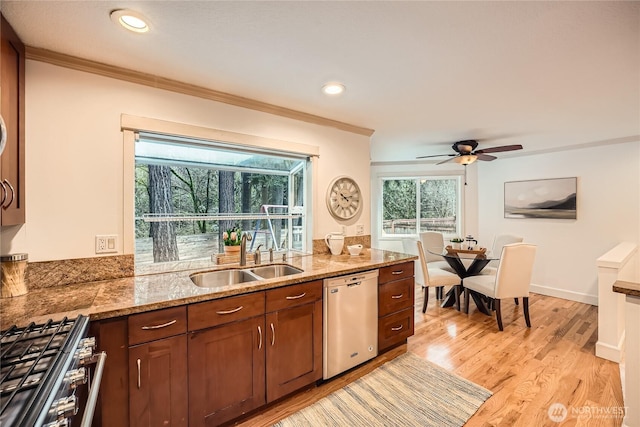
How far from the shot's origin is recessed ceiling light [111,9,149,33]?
1313 mm

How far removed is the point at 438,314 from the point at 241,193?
2911 mm

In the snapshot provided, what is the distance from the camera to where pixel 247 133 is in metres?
2.39

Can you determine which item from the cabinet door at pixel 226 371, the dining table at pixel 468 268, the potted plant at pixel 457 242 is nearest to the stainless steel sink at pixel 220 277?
the cabinet door at pixel 226 371

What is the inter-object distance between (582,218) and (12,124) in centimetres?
611

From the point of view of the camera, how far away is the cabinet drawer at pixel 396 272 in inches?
97.0

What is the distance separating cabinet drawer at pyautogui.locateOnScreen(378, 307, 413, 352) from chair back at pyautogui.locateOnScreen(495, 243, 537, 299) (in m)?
1.16

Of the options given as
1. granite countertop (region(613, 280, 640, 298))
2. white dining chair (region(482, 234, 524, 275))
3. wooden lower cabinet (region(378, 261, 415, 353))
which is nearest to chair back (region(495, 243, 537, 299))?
white dining chair (region(482, 234, 524, 275))

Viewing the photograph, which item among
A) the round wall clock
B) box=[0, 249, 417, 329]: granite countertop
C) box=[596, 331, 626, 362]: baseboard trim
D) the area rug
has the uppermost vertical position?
the round wall clock

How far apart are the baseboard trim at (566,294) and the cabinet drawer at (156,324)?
207 inches

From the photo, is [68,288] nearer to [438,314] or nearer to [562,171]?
[438,314]

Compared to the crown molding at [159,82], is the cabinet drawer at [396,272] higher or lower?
lower

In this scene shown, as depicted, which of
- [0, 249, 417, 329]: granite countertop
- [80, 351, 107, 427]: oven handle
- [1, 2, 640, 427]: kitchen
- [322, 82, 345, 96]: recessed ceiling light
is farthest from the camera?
[322, 82, 345, 96]: recessed ceiling light

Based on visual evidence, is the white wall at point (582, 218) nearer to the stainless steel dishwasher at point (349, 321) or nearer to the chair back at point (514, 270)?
the chair back at point (514, 270)

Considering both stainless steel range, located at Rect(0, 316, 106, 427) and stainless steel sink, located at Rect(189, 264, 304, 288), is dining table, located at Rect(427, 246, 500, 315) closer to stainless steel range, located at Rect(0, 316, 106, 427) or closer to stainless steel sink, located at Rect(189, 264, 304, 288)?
stainless steel sink, located at Rect(189, 264, 304, 288)
